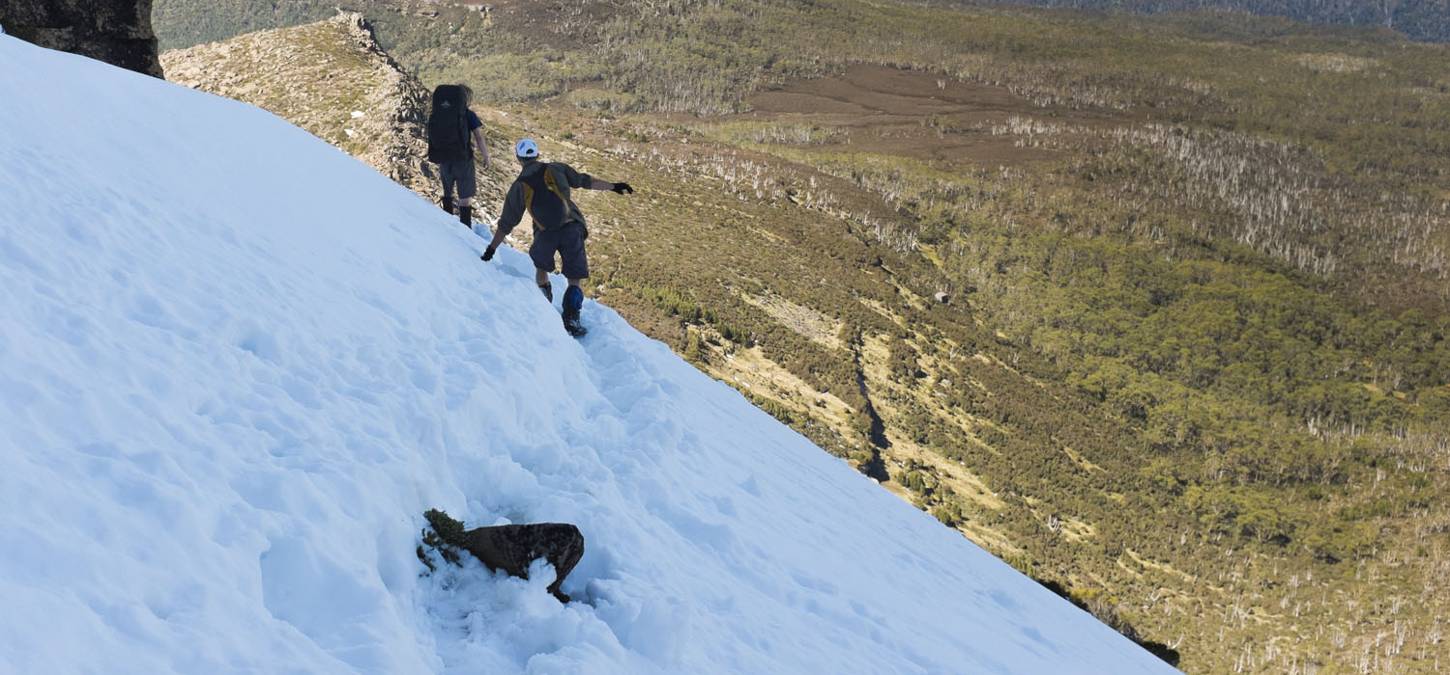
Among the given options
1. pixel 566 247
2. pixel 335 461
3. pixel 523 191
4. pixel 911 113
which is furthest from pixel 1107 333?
pixel 911 113

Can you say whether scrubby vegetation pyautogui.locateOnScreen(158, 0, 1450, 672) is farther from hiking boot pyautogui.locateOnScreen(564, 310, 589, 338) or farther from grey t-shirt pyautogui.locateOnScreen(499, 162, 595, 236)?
grey t-shirt pyautogui.locateOnScreen(499, 162, 595, 236)

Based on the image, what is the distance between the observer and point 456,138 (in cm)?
1295

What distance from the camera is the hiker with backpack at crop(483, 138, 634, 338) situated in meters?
10.4

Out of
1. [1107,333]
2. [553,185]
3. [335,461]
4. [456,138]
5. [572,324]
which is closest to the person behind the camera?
[335,461]

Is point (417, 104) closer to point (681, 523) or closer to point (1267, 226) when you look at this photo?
point (681, 523)

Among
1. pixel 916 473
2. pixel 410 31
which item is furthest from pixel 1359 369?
pixel 410 31

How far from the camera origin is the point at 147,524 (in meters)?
3.99

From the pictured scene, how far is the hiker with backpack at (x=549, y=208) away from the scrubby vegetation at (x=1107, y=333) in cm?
1158

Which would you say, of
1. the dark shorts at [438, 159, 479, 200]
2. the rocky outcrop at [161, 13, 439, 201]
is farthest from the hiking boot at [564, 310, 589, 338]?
the rocky outcrop at [161, 13, 439, 201]

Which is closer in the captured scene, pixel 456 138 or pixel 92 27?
pixel 456 138

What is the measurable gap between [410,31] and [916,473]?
192 metres

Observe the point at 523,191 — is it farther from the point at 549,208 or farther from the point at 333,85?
the point at 333,85

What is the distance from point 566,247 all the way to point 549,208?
0.48 meters

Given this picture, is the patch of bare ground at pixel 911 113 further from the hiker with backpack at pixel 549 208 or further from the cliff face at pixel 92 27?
the hiker with backpack at pixel 549 208
